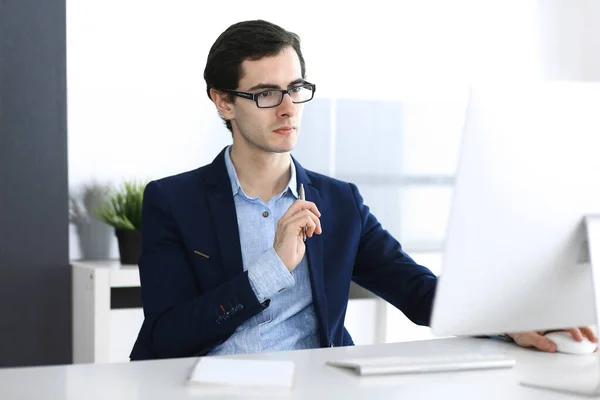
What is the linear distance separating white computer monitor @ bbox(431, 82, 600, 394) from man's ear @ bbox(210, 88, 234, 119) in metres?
1.06

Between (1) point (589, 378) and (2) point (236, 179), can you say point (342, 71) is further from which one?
(1) point (589, 378)

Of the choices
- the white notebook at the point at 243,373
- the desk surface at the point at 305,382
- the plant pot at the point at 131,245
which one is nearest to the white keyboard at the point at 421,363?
the desk surface at the point at 305,382

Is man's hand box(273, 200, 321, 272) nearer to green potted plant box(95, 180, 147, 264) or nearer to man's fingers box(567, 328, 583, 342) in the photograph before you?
man's fingers box(567, 328, 583, 342)

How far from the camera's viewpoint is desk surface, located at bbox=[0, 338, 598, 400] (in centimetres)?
134

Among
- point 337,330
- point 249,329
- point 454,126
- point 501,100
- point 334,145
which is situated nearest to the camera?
point 501,100

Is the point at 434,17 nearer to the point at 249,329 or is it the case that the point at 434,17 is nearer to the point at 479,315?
the point at 249,329

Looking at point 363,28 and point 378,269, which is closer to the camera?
point 378,269

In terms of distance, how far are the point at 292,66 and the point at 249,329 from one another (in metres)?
0.66

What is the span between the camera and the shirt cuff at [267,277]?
184cm

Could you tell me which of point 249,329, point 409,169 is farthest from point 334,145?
point 249,329

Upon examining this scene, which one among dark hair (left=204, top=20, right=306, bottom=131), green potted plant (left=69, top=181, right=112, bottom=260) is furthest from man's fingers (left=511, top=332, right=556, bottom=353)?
green potted plant (left=69, top=181, right=112, bottom=260)

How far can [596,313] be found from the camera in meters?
1.36

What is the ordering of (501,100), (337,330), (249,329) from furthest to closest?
(337,330) < (249,329) < (501,100)

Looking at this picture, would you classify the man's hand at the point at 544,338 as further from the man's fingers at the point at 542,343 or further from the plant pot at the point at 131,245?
the plant pot at the point at 131,245
